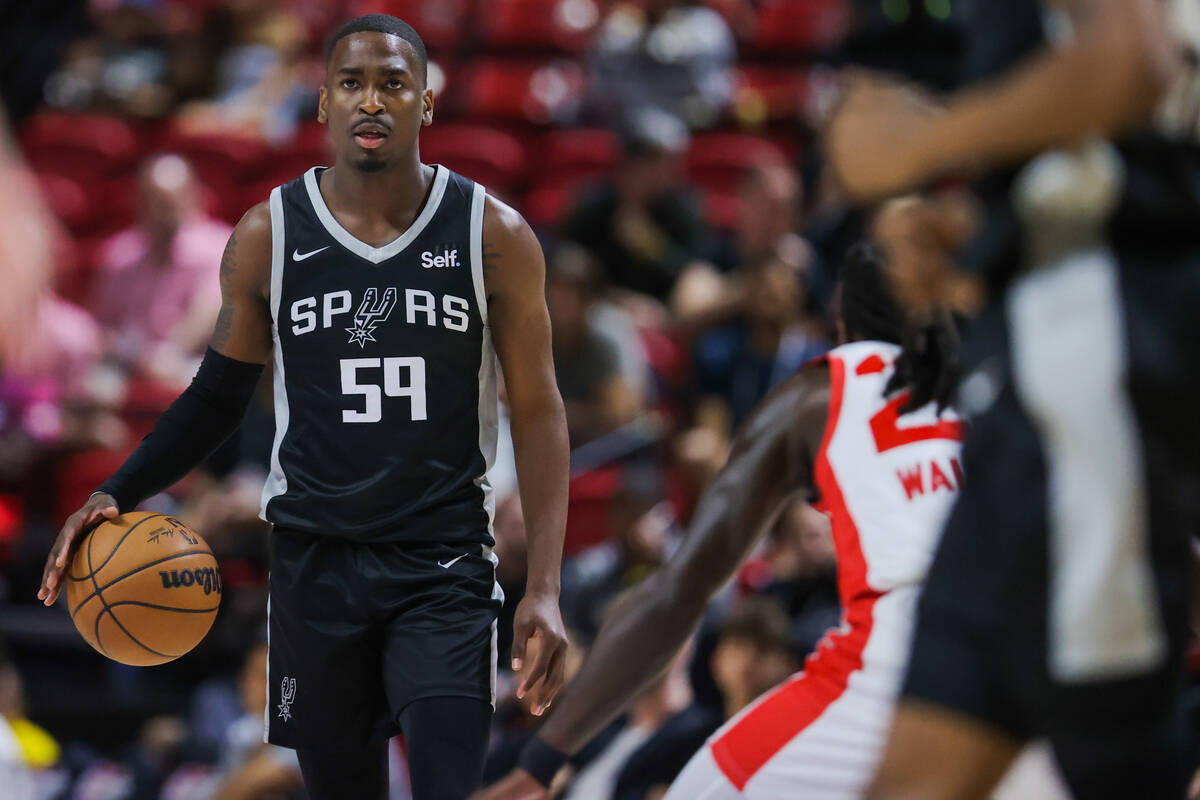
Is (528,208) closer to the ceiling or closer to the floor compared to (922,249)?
closer to the floor

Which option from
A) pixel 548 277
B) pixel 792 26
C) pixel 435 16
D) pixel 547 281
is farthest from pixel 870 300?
pixel 435 16

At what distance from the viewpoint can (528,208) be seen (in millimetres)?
10227

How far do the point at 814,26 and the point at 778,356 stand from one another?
5.15 m

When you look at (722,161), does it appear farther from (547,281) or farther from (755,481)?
(755,481)

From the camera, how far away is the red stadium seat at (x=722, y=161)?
34.4 feet

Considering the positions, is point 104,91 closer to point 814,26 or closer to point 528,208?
point 528,208

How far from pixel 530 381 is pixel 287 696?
911 millimetres

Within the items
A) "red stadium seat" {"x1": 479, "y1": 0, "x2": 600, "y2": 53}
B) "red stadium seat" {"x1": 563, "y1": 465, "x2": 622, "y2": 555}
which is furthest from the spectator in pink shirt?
"red stadium seat" {"x1": 479, "y1": 0, "x2": 600, "y2": 53}

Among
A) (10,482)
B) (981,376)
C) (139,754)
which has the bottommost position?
(139,754)

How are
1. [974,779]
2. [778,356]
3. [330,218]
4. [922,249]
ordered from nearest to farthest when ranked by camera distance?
[974,779] < [922,249] < [330,218] < [778,356]

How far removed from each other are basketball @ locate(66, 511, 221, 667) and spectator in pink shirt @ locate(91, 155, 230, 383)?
5086 millimetres

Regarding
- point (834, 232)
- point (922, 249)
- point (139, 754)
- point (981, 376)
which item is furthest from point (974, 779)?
point (834, 232)

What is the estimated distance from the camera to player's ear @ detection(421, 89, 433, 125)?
354cm

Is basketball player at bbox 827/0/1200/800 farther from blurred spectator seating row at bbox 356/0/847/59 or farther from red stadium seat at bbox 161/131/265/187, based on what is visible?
blurred spectator seating row at bbox 356/0/847/59
